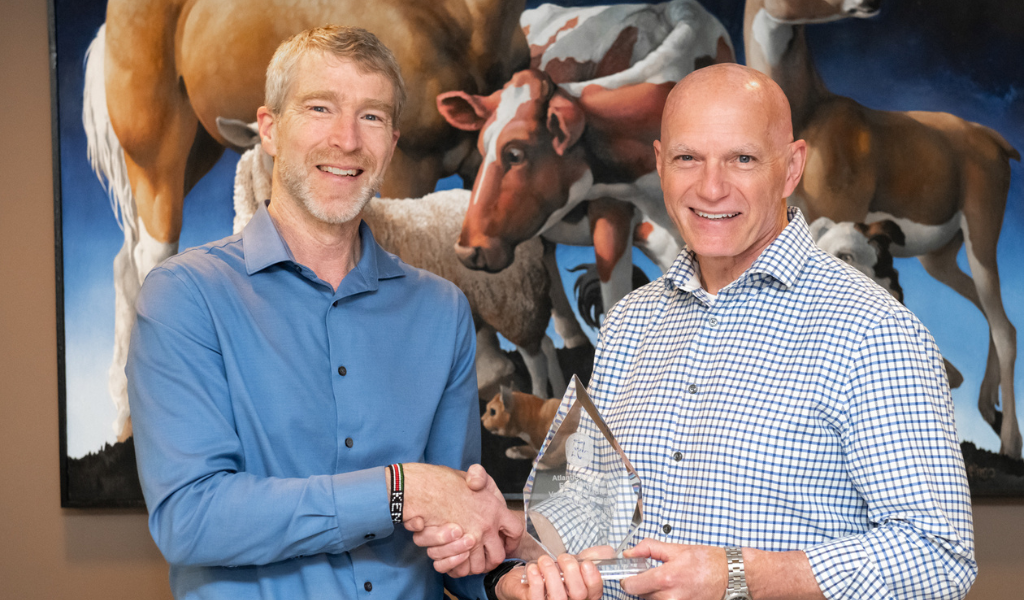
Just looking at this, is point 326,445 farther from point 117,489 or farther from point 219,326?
point 117,489

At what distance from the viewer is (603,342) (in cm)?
181

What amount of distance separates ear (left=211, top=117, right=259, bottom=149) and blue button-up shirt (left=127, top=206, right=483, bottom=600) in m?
1.35

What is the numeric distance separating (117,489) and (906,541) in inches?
100

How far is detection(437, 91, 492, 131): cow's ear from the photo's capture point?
2828 millimetres

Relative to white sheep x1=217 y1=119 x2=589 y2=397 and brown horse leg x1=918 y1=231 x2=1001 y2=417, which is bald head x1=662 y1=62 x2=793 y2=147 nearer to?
white sheep x1=217 y1=119 x2=589 y2=397

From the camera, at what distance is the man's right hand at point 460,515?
55.7 inches

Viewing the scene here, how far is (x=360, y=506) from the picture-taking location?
136 centimetres

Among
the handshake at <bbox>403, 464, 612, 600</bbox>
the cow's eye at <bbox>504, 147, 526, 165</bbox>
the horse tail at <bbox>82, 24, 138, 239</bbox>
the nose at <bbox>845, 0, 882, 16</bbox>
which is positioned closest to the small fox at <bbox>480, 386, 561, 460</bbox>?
the cow's eye at <bbox>504, 147, 526, 165</bbox>

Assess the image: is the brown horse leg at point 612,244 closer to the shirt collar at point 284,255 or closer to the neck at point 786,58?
the neck at point 786,58

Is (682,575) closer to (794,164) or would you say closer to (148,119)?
(794,164)

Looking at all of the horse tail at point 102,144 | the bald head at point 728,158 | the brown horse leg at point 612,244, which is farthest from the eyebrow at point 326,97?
the horse tail at point 102,144

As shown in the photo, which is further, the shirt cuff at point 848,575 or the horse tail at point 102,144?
the horse tail at point 102,144

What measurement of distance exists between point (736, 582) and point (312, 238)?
3.37ft

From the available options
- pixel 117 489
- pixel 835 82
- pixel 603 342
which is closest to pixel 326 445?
pixel 603 342
